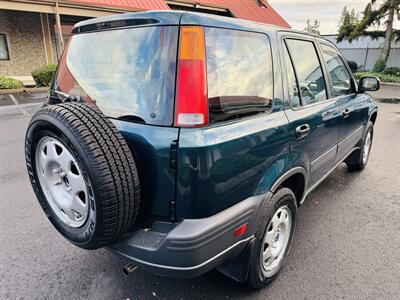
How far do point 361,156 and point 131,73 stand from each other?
3885 mm

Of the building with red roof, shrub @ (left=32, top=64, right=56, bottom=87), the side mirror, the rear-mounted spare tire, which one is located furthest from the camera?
the building with red roof

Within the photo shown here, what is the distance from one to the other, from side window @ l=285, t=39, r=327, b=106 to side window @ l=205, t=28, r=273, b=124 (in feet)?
1.48

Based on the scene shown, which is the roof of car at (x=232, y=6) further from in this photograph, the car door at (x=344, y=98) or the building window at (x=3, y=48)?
the car door at (x=344, y=98)

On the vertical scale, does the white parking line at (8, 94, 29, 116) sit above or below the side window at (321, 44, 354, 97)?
below

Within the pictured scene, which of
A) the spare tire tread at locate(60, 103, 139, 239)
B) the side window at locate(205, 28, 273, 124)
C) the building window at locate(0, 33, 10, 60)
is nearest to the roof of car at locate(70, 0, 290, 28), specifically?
the building window at locate(0, 33, 10, 60)

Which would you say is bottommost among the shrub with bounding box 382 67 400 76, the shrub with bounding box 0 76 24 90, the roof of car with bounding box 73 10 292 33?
the shrub with bounding box 382 67 400 76

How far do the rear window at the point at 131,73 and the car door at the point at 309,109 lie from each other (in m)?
1.02

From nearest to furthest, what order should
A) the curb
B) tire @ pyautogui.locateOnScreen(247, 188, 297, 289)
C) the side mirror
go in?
tire @ pyautogui.locateOnScreen(247, 188, 297, 289) < the side mirror < the curb

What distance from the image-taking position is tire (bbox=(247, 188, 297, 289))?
7.21 ft

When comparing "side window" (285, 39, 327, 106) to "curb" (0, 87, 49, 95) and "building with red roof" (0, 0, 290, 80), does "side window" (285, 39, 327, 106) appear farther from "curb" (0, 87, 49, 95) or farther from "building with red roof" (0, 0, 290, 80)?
"building with red roof" (0, 0, 290, 80)

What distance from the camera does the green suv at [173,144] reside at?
1.75 m

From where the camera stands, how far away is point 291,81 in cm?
248

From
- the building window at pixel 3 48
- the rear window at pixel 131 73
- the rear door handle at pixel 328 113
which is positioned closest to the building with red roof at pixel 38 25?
the building window at pixel 3 48

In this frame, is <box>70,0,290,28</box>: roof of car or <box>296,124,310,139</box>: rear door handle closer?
<box>296,124,310,139</box>: rear door handle
